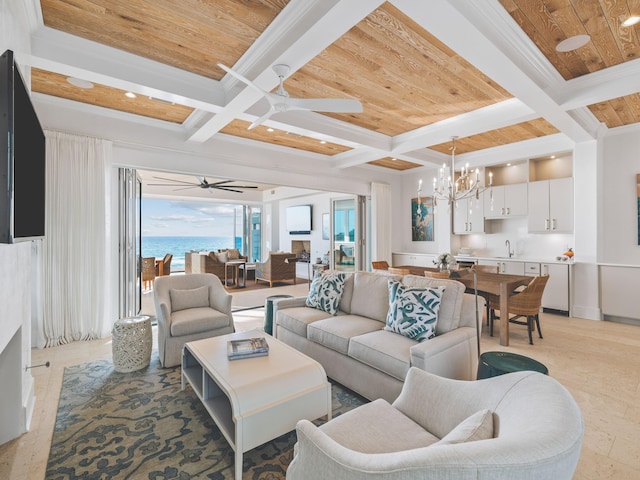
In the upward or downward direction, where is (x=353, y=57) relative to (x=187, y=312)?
upward

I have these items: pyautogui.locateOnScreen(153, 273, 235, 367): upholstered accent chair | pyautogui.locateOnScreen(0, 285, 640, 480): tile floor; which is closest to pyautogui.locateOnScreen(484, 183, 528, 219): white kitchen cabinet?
pyautogui.locateOnScreen(0, 285, 640, 480): tile floor

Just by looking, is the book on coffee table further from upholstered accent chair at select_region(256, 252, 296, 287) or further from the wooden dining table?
upholstered accent chair at select_region(256, 252, 296, 287)

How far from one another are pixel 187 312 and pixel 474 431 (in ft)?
10.1

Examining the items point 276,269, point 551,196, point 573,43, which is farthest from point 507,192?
point 276,269

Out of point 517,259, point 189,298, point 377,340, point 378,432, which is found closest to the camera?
point 378,432

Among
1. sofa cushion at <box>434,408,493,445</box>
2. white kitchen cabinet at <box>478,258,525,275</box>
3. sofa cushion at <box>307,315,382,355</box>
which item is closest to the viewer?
sofa cushion at <box>434,408,493,445</box>

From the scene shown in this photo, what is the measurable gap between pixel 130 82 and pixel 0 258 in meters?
1.88

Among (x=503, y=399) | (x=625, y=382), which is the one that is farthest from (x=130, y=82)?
(x=625, y=382)

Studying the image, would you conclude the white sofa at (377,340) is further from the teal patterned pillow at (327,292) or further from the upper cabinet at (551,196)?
the upper cabinet at (551,196)

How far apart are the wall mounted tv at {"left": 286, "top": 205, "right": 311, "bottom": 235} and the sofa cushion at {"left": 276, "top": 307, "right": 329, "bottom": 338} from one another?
6.24 metres

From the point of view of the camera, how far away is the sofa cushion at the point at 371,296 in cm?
307

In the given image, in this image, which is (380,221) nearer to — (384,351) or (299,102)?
(299,102)

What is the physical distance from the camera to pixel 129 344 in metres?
2.99

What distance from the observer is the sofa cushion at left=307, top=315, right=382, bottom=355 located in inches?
105
